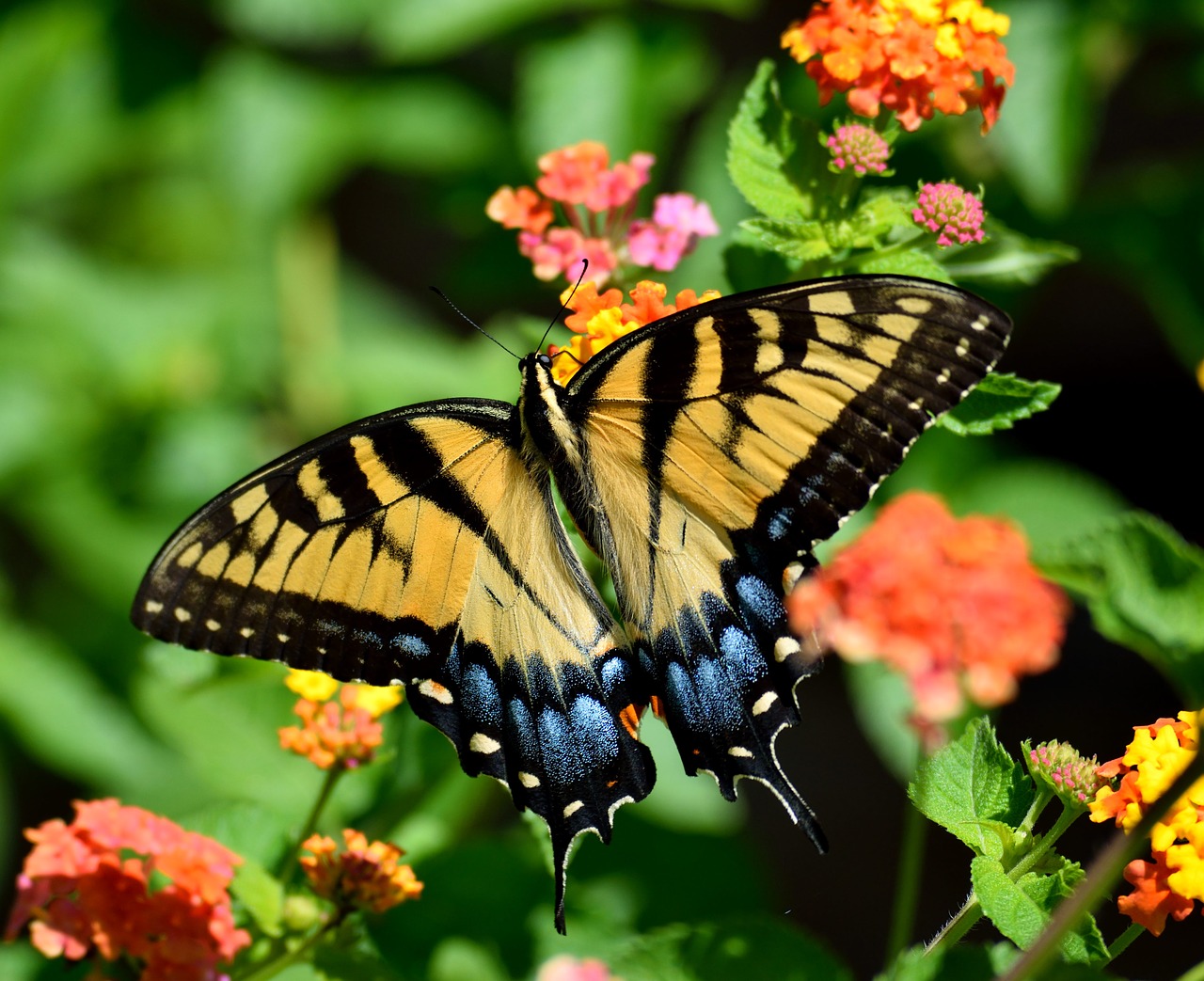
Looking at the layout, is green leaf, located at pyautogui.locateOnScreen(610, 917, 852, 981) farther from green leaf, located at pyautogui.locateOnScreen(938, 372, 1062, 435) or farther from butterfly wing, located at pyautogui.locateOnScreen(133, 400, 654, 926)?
green leaf, located at pyautogui.locateOnScreen(938, 372, 1062, 435)

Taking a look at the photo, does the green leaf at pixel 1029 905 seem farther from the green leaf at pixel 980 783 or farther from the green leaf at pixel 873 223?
Result: the green leaf at pixel 873 223

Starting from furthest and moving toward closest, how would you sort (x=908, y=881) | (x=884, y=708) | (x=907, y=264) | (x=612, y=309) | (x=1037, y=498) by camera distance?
(x=1037, y=498) → (x=884, y=708) → (x=612, y=309) → (x=907, y=264) → (x=908, y=881)

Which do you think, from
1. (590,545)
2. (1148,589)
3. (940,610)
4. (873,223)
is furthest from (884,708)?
(940,610)

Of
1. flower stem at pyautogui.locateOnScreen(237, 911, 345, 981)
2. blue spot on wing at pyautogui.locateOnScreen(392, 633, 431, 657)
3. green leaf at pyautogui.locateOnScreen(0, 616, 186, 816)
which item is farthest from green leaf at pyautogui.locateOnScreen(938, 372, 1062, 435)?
green leaf at pyautogui.locateOnScreen(0, 616, 186, 816)

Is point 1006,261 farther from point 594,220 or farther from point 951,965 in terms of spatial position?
point 951,965

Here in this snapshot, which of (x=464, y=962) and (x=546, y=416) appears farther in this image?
(x=464, y=962)

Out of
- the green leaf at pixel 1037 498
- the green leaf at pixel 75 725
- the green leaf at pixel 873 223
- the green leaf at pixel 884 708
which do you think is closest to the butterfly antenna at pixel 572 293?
A: the green leaf at pixel 873 223
